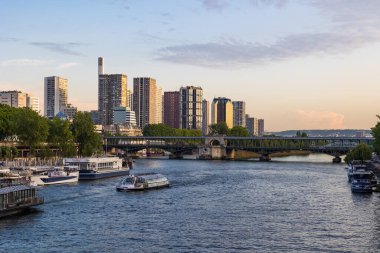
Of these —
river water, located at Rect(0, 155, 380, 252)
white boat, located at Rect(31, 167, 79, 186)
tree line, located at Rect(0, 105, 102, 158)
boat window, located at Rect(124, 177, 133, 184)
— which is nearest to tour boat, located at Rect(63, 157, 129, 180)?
white boat, located at Rect(31, 167, 79, 186)

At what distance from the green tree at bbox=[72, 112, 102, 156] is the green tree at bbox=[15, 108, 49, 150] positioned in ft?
48.3

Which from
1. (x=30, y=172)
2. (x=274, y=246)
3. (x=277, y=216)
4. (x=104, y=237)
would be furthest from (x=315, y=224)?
(x=30, y=172)

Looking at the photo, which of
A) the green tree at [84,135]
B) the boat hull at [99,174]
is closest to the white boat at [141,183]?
the boat hull at [99,174]

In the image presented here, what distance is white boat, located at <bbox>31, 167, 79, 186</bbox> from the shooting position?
296 ft

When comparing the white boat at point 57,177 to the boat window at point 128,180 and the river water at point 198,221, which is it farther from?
the boat window at point 128,180

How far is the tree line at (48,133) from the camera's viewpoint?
129625 mm

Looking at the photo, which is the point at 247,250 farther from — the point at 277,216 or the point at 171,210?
the point at 171,210

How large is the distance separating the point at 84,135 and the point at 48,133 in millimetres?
13370

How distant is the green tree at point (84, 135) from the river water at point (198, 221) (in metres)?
56.1

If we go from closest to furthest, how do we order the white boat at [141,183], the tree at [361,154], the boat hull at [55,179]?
the white boat at [141,183] → the boat hull at [55,179] → the tree at [361,154]

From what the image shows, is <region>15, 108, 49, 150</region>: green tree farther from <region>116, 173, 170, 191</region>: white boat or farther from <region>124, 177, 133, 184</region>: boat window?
<region>124, 177, 133, 184</region>: boat window

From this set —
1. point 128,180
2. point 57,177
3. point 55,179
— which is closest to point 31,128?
point 57,177

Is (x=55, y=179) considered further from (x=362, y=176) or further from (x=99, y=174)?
(x=362, y=176)

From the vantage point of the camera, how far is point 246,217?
61.5m
